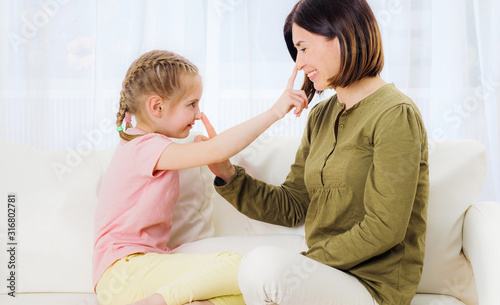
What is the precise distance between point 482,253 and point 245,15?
60.5 inches

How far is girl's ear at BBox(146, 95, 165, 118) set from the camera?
142 centimetres

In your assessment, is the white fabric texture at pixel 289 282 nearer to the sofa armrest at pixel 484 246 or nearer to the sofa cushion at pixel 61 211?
the sofa armrest at pixel 484 246

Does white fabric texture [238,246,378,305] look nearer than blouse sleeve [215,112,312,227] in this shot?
Yes

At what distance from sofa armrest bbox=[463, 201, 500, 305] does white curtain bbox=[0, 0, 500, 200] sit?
1169 mm

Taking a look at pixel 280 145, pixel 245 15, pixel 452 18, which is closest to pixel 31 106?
pixel 245 15

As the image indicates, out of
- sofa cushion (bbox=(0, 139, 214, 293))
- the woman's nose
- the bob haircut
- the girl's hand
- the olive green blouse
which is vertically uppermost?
the bob haircut

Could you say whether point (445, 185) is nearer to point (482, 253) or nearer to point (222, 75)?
point (482, 253)

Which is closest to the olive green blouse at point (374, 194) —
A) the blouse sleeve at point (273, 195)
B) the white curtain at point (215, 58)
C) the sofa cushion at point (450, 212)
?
the blouse sleeve at point (273, 195)

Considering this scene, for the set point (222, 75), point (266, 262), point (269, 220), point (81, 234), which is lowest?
point (81, 234)

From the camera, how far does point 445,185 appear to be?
1.45 metres

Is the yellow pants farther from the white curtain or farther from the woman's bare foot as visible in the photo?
the white curtain

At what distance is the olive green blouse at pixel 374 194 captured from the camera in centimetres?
113

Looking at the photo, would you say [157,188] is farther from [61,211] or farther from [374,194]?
[374,194]

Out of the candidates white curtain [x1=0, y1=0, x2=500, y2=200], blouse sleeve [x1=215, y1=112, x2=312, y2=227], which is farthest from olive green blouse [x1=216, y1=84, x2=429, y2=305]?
white curtain [x1=0, y1=0, x2=500, y2=200]
